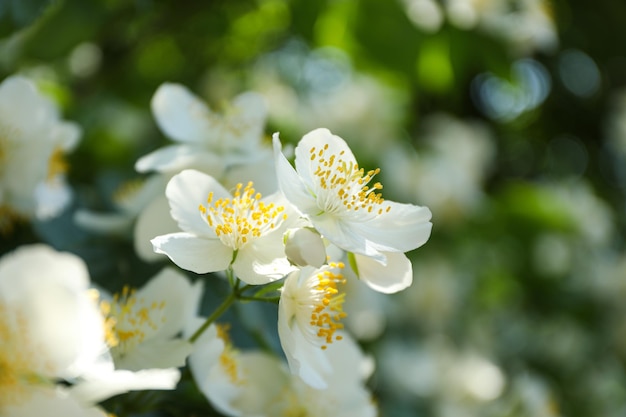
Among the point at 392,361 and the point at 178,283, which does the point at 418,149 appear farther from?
the point at 178,283

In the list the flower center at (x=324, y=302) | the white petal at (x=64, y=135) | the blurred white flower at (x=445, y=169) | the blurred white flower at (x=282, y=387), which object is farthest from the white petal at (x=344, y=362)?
the blurred white flower at (x=445, y=169)

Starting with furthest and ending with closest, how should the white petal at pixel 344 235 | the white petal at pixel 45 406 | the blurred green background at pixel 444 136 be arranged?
the blurred green background at pixel 444 136
the white petal at pixel 344 235
the white petal at pixel 45 406

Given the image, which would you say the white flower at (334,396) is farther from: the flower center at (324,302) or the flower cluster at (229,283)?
the flower center at (324,302)

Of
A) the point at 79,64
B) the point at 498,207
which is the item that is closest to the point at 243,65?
the point at 79,64

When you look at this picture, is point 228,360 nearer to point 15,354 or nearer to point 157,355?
point 157,355

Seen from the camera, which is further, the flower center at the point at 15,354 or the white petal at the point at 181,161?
the white petal at the point at 181,161

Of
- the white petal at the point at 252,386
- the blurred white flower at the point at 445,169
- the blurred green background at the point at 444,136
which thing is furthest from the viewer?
the blurred white flower at the point at 445,169

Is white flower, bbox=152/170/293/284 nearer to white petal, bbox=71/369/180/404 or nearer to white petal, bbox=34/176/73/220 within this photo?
white petal, bbox=71/369/180/404
